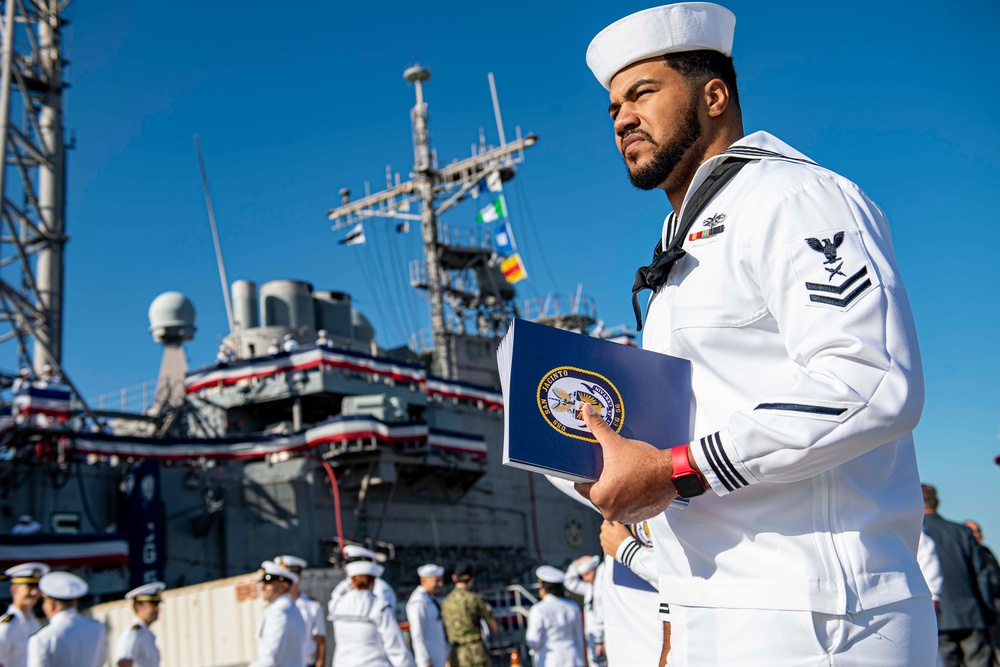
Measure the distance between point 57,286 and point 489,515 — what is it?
11.0 metres

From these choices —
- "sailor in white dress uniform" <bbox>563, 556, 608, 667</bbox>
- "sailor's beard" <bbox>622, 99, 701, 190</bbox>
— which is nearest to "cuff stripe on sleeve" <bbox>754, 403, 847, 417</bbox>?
"sailor's beard" <bbox>622, 99, 701, 190</bbox>

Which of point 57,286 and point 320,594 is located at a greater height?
point 57,286

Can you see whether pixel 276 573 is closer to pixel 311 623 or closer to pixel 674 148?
pixel 311 623

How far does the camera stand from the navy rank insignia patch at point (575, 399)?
5.65ft

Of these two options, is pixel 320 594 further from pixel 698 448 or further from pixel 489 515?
pixel 489 515

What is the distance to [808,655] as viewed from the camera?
1589mm

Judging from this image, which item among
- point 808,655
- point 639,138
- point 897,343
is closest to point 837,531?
point 808,655

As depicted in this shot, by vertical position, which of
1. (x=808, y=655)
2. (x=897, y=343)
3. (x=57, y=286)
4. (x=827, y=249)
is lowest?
(x=808, y=655)

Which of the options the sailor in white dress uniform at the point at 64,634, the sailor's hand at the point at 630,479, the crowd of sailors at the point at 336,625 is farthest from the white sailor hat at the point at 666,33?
the crowd of sailors at the point at 336,625

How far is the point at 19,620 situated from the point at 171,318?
1753 cm

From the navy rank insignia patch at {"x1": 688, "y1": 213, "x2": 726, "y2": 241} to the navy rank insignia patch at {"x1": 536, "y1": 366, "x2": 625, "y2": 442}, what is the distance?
35 cm

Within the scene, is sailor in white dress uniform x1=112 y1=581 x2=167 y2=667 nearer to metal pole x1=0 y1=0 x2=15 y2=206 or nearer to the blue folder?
the blue folder

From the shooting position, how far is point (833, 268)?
5.33 ft

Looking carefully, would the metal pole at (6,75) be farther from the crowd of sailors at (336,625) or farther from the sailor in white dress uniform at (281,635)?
the sailor in white dress uniform at (281,635)
